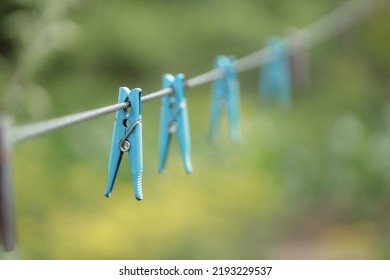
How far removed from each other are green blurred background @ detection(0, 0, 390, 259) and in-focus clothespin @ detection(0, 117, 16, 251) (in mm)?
1144

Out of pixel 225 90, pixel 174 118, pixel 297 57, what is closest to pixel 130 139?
pixel 174 118

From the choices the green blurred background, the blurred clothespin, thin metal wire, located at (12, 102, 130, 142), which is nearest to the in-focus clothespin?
thin metal wire, located at (12, 102, 130, 142)

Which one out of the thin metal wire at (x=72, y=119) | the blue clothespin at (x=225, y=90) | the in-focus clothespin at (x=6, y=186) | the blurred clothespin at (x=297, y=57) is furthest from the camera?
the blurred clothespin at (x=297, y=57)

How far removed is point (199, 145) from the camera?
16.4 ft

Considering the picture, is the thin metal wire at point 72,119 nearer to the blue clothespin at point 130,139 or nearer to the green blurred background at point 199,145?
the blue clothespin at point 130,139

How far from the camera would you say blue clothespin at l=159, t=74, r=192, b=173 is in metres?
2.09

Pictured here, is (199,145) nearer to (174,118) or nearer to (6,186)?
(174,118)

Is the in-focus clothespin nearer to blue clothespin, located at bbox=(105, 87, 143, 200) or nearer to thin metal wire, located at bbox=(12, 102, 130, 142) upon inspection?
thin metal wire, located at bbox=(12, 102, 130, 142)

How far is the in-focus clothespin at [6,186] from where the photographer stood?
2027mm

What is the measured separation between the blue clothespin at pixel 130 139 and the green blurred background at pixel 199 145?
5.54 feet

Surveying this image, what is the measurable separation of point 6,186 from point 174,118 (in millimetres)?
471

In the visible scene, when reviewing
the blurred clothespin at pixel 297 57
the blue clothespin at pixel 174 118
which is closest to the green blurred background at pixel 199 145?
the blurred clothespin at pixel 297 57

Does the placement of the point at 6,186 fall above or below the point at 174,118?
below
